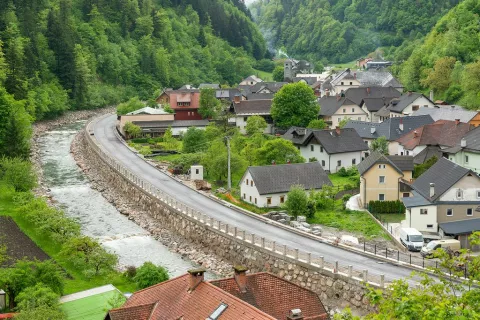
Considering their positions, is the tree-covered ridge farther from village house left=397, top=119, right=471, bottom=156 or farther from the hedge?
village house left=397, top=119, right=471, bottom=156

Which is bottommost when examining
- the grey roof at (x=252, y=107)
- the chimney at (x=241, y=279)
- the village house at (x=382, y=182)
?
the village house at (x=382, y=182)

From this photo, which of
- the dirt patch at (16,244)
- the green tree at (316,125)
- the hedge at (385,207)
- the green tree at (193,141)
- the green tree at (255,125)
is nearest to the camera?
the dirt patch at (16,244)

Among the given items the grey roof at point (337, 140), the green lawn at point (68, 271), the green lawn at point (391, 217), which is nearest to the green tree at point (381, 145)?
the grey roof at point (337, 140)

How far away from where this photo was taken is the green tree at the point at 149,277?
105ft

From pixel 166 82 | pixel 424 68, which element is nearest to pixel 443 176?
pixel 424 68

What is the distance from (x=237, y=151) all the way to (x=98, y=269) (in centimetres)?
3040

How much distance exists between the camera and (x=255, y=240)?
36.3 m

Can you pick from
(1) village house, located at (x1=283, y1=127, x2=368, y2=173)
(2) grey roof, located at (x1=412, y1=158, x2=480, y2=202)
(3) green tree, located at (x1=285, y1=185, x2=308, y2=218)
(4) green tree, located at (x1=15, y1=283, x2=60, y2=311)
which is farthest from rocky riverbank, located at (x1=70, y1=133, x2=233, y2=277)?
(1) village house, located at (x1=283, y1=127, x2=368, y2=173)

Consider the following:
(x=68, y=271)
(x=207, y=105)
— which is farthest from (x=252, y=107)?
(x=68, y=271)

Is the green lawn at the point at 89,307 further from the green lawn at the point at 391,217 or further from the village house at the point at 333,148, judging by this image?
the village house at the point at 333,148

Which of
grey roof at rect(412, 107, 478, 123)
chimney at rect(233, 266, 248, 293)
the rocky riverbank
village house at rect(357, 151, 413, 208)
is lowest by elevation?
the rocky riverbank

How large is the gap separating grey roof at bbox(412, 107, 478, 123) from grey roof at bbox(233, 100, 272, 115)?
19.6 m

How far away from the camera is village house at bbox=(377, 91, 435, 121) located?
8025 centimetres

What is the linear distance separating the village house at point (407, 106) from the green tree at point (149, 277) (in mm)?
52515
